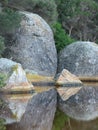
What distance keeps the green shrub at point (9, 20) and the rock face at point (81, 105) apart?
5165mm

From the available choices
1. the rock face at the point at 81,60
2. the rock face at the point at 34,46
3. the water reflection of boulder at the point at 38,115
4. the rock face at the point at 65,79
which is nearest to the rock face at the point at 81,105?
the water reflection of boulder at the point at 38,115

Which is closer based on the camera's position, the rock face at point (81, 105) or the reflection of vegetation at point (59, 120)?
the reflection of vegetation at point (59, 120)

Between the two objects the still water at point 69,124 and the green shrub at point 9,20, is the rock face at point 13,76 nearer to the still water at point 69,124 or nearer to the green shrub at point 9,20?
the green shrub at point 9,20

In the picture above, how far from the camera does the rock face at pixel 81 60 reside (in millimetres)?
28866

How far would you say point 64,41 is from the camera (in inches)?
1254

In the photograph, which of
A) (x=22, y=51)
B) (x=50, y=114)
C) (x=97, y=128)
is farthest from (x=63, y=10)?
(x=97, y=128)

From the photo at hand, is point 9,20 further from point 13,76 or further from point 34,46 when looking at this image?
point 13,76

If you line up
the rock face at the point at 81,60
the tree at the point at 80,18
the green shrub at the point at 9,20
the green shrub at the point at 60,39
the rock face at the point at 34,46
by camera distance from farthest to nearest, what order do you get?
the tree at the point at 80,18
the green shrub at the point at 60,39
the rock face at the point at 81,60
the rock face at the point at 34,46
the green shrub at the point at 9,20

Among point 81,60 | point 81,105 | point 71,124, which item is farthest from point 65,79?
point 71,124

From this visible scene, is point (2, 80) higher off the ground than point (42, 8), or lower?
lower

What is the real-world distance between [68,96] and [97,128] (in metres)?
8.87

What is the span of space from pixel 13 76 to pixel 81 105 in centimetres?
383

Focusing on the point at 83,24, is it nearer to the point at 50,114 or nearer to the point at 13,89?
the point at 13,89

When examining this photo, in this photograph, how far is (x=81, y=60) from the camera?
2889 cm
